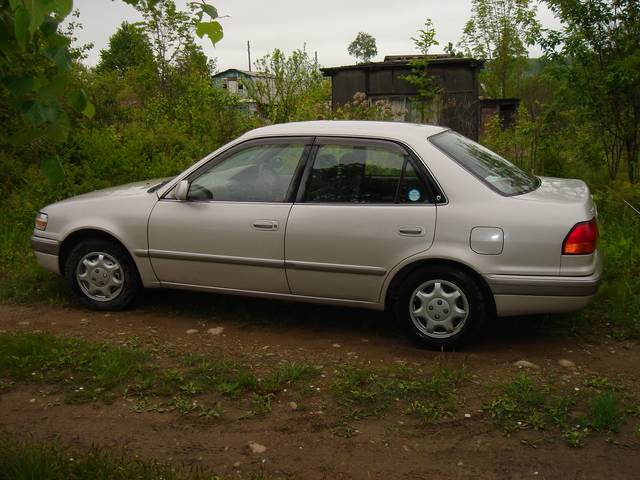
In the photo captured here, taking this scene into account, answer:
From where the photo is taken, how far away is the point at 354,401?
433cm

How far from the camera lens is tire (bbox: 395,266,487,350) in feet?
16.2

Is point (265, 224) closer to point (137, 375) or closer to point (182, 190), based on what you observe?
point (182, 190)

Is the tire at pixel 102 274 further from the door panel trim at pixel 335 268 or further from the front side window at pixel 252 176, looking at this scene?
the door panel trim at pixel 335 268

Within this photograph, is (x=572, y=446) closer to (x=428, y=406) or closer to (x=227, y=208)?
(x=428, y=406)

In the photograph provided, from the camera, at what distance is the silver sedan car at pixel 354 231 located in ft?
15.8

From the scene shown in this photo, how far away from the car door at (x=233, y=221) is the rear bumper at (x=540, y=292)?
1.61 meters

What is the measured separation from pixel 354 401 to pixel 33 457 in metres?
1.82

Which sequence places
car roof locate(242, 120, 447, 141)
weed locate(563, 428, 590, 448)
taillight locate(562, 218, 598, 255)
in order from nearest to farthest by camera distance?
weed locate(563, 428, 590, 448) → taillight locate(562, 218, 598, 255) → car roof locate(242, 120, 447, 141)

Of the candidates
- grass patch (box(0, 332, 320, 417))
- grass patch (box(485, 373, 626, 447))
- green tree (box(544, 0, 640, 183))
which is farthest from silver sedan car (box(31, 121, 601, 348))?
green tree (box(544, 0, 640, 183))

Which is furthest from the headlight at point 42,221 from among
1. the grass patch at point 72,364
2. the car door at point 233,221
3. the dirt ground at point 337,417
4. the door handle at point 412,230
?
the door handle at point 412,230

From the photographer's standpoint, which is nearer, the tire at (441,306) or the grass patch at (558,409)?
the grass patch at (558,409)

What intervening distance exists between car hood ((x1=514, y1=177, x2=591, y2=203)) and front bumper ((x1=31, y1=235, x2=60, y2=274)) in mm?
3889

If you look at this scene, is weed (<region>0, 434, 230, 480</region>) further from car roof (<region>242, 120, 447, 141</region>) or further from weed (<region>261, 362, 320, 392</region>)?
car roof (<region>242, 120, 447, 141</region>)

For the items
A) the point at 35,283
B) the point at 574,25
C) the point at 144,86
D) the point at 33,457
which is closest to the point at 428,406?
the point at 33,457
